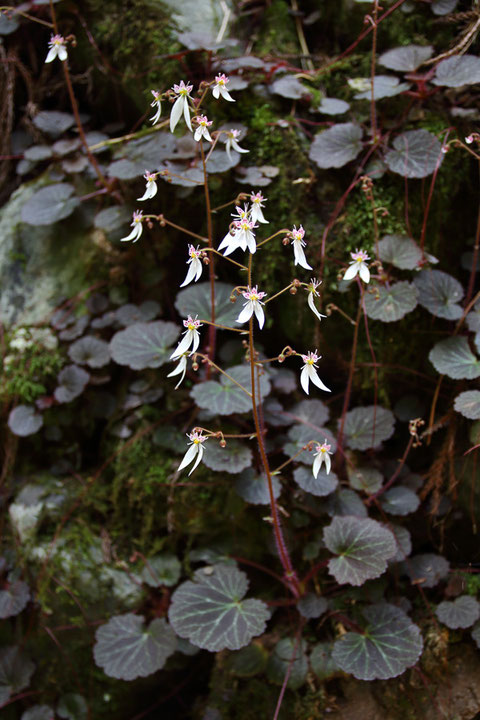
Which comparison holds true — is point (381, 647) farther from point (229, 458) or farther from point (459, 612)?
point (229, 458)

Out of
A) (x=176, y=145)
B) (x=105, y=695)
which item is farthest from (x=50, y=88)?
(x=105, y=695)

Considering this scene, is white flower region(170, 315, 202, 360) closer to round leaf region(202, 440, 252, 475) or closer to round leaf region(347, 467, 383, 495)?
round leaf region(202, 440, 252, 475)

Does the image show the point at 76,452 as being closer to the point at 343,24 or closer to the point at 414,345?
the point at 414,345

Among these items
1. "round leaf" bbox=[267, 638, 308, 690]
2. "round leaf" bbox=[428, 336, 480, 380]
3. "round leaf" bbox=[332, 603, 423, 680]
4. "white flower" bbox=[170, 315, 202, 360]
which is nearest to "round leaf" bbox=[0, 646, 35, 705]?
"round leaf" bbox=[267, 638, 308, 690]

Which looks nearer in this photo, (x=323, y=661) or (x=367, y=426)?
(x=323, y=661)

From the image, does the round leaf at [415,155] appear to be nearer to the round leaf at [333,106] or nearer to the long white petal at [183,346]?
the round leaf at [333,106]

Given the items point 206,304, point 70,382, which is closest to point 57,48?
point 206,304

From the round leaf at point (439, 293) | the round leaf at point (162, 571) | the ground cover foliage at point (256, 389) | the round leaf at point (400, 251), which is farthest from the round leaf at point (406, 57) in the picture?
the round leaf at point (162, 571)
